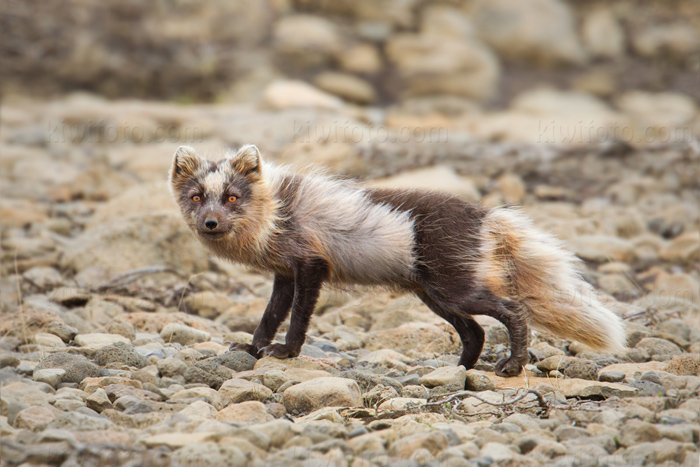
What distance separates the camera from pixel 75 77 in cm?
1559

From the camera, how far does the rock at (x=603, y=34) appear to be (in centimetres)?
1708

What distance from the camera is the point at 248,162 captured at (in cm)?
554

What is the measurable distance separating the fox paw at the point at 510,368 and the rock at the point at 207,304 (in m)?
2.90

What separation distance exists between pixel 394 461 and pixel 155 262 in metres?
4.94

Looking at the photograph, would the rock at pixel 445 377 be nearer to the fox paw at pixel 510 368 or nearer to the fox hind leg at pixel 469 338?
the fox paw at pixel 510 368

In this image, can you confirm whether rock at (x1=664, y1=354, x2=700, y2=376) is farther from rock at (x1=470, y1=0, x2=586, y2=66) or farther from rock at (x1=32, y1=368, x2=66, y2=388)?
rock at (x1=470, y1=0, x2=586, y2=66)

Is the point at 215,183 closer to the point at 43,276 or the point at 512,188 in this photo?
the point at 43,276

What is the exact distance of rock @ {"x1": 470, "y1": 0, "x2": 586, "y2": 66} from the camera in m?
16.9

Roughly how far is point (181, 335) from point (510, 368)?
2504 mm

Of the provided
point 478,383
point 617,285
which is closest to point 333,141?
point 617,285

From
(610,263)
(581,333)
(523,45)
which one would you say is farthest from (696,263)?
(523,45)

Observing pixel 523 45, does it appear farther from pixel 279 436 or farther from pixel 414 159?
pixel 279 436

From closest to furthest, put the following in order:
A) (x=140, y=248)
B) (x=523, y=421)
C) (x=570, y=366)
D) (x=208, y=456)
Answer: (x=208, y=456)
(x=523, y=421)
(x=570, y=366)
(x=140, y=248)

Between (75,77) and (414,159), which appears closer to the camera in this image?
(414,159)
